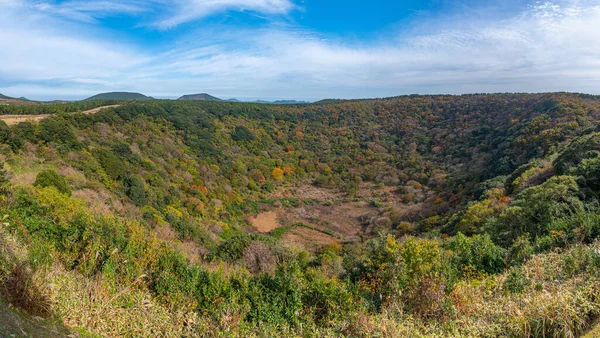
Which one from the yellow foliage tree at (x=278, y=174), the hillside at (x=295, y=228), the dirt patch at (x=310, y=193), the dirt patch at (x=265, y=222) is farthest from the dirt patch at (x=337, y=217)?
the yellow foliage tree at (x=278, y=174)

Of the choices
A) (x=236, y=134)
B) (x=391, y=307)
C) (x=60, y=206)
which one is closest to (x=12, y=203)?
Result: (x=60, y=206)

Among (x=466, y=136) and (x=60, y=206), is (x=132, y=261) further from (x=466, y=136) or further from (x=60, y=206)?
(x=466, y=136)

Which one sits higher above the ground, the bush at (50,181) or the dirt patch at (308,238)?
the bush at (50,181)

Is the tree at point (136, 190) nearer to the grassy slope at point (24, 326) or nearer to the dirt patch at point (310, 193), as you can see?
the dirt patch at point (310, 193)

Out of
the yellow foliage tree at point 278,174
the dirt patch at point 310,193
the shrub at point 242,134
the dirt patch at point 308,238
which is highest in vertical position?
the shrub at point 242,134

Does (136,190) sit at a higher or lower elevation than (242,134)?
lower

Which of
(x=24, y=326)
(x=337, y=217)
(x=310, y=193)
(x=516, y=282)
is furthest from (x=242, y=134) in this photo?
(x=24, y=326)

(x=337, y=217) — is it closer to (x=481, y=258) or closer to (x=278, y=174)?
(x=278, y=174)
